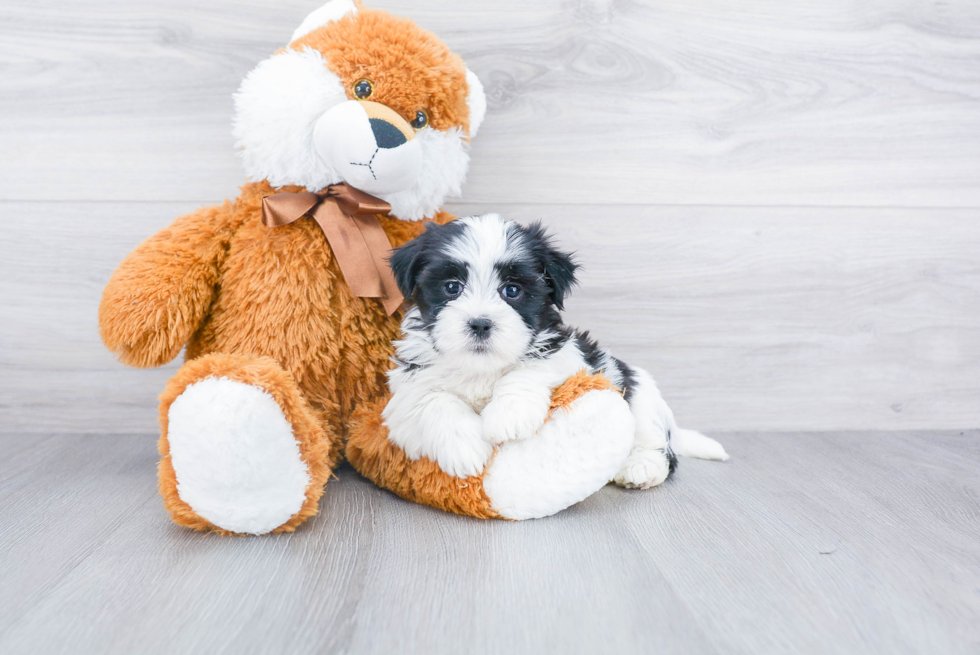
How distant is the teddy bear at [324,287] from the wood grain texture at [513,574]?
74 millimetres

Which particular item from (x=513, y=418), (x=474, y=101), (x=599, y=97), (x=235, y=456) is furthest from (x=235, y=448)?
(x=599, y=97)

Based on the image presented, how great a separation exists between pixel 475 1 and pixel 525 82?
0.21 m

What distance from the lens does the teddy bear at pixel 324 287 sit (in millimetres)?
998

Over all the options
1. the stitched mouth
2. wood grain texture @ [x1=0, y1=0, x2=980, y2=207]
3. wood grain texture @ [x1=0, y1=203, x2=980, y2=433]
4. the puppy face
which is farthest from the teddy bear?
wood grain texture @ [x1=0, y1=203, x2=980, y2=433]

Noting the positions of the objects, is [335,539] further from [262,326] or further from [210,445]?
[262,326]

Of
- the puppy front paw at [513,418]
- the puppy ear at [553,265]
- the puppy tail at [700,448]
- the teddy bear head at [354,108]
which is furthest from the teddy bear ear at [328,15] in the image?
the puppy tail at [700,448]

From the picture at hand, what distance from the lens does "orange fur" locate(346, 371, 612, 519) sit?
1.06 meters

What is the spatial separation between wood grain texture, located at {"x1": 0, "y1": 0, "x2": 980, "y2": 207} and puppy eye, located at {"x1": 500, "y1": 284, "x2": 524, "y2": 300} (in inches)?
20.6

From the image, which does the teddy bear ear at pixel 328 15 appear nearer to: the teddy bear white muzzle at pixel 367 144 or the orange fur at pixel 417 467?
the teddy bear white muzzle at pixel 367 144

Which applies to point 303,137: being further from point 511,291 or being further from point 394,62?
point 511,291

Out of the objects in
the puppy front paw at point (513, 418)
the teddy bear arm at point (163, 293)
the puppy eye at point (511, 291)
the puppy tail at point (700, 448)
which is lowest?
the puppy tail at point (700, 448)

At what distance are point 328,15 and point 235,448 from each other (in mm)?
810

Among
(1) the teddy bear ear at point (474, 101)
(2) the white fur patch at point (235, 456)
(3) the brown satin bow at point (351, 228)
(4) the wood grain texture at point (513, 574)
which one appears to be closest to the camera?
(4) the wood grain texture at point (513, 574)

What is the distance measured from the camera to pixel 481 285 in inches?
41.1
